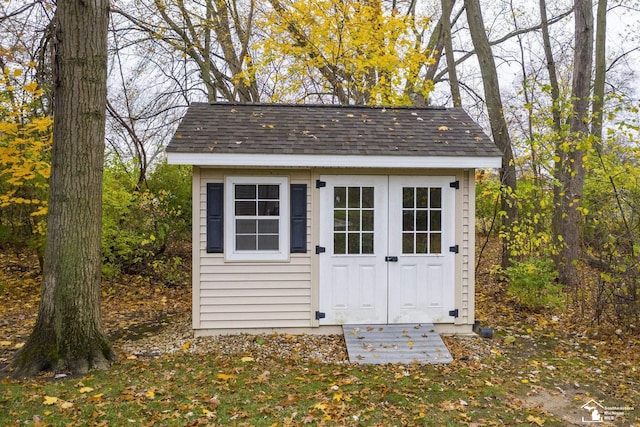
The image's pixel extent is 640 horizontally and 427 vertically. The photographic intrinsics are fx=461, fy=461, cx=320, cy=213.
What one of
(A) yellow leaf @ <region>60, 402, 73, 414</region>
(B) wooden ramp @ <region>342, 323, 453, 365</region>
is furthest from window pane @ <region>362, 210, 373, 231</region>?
(A) yellow leaf @ <region>60, 402, 73, 414</region>

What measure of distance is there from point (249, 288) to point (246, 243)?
0.61 meters

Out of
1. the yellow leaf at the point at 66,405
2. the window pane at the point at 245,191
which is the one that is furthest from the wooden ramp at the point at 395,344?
the yellow leaf at the point at 66,405

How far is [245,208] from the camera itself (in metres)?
6.18

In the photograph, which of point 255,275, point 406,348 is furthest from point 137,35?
point 406,348

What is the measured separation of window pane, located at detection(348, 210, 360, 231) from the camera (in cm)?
632

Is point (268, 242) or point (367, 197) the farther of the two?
point (367, 197)

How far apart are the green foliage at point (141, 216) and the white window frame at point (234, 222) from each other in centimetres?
389

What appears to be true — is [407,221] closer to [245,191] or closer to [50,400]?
[245,191]

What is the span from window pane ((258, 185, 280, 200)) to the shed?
0.05ft

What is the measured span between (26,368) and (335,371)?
126 inches

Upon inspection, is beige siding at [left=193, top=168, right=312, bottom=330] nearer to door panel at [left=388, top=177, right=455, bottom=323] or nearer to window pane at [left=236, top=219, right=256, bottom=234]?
window pane at [left=236, top=219, right=256, bottom=234]

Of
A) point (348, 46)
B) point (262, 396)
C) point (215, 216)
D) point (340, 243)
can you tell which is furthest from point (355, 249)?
point (348, 46)

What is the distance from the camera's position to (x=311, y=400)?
14.0 feet

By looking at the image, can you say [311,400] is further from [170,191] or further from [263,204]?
[170,191]
